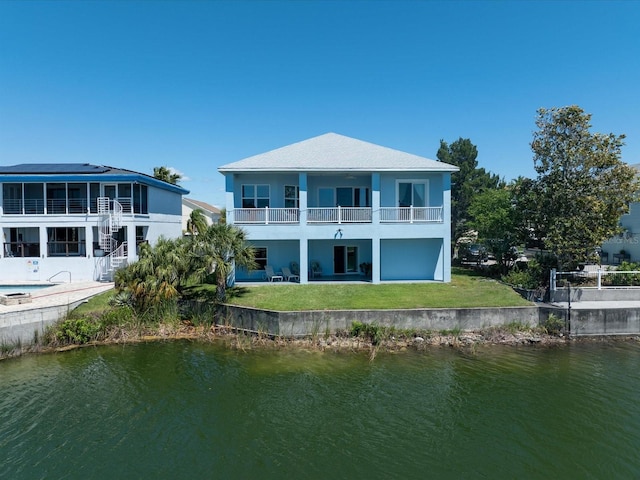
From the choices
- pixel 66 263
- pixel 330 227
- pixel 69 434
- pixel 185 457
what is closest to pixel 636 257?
pixel 330 227

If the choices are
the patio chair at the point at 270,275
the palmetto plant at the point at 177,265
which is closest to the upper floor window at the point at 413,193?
the patio chair at the point at 270,275

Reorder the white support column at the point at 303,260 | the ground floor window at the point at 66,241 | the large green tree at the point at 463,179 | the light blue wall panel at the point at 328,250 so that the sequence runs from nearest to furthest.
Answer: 1. the white support column at the point at 303,260
2. the light blue wall panel at the point at 328,250
3. the ground floor window at the point at 66,241
4. the large green tree at the point at 463,179

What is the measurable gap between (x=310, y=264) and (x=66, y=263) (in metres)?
14.9

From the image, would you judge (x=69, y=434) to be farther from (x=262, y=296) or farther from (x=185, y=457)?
(x=262, y=296)

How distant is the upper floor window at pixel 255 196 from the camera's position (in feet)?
75.0

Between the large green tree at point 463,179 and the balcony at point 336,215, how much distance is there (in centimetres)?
1609

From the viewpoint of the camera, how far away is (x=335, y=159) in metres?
22.3

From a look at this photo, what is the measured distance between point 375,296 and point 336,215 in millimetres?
5704

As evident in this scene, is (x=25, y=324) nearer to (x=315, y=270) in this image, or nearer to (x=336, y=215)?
(x=315, y=270)

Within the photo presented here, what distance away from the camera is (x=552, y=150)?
65.9 ft

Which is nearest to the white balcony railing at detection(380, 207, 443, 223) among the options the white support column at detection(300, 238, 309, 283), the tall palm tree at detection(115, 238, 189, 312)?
the white support column at detection(300, 238, 309, 283)

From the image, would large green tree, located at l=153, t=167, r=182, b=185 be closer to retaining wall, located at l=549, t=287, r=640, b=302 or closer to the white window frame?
the white window frame

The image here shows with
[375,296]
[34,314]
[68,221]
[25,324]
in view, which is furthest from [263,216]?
[68,221]

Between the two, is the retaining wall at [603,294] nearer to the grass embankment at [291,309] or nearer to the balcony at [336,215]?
the grass embankment at [291,309]
